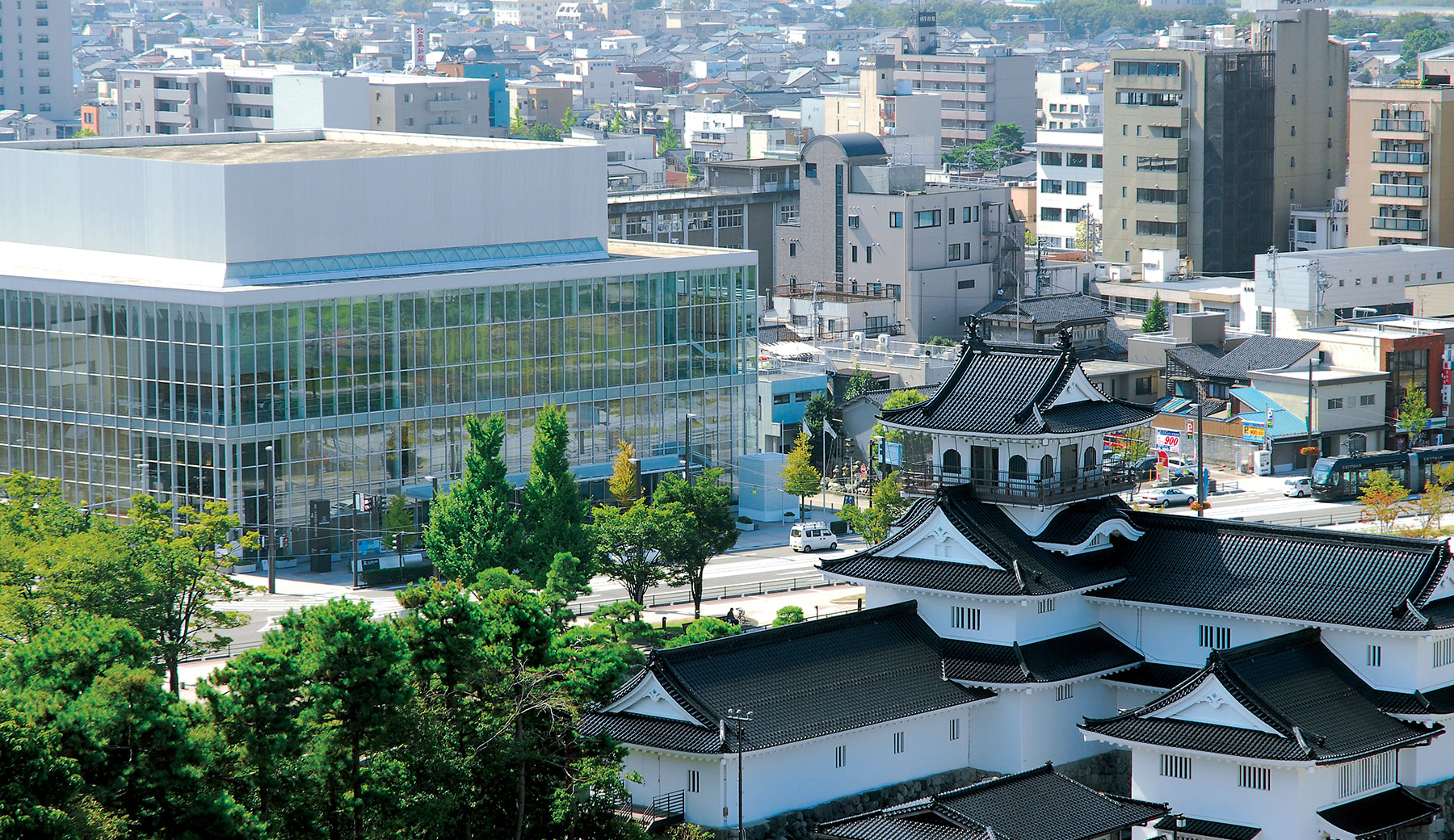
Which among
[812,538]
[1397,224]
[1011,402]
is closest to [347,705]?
[1011,402]

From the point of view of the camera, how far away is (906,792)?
49.8 meters

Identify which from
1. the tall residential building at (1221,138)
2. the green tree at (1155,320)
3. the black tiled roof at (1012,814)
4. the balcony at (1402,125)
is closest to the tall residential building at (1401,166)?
the balcony at (1402,125)

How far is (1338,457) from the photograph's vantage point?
9131cm

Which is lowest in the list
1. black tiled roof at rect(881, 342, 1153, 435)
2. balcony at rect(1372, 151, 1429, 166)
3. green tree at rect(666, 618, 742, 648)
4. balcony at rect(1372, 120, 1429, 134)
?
green tree at rect(666, 618, 742, 648)

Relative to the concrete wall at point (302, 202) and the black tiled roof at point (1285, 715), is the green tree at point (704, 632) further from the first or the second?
the concrete wall at point (302, 202)

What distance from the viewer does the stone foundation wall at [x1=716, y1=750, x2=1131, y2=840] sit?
4688 cm

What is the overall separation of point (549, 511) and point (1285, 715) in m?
26.8

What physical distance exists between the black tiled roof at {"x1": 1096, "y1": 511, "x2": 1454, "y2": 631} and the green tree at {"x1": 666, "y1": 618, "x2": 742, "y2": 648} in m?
10.9

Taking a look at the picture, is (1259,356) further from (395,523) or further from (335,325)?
(335,325)

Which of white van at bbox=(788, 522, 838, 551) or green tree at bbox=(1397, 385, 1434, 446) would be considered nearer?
white van at bbox=(788, 522, 838, 551)

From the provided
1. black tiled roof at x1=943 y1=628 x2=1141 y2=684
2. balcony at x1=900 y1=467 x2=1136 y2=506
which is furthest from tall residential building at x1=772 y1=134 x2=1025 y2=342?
black tiled roof at x1=943 y1=628 x2=1141 y2=684

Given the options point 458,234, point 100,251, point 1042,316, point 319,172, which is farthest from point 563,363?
point 1042,316

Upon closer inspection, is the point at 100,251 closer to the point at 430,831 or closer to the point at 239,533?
the point at 239,533

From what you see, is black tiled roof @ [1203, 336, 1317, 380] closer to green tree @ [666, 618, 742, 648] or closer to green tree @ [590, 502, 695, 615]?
green tree @ [590, 502, 695, 615]
